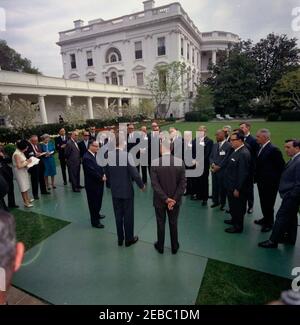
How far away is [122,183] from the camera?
142 inches

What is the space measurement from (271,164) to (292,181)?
83 centimetres

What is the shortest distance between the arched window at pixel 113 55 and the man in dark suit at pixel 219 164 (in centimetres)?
4020

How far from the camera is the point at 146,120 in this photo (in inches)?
1217

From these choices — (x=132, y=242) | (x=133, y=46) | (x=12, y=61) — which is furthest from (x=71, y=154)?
(x=12, y=61)

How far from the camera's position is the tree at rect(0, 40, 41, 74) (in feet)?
117

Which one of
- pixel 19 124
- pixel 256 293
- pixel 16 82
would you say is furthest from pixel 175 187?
pixel 16 82

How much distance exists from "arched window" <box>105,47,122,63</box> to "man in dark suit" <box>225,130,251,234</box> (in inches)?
1625

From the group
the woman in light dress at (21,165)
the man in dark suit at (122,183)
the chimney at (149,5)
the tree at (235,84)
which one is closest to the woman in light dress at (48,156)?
the woman in light dress at (21,165)

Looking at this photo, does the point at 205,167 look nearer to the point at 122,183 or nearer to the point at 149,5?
the point at 122,183

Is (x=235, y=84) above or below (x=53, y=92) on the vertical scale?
above

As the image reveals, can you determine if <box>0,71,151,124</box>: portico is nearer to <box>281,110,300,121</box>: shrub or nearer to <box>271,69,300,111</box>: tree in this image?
<box>271,69,300,111</box>: tree

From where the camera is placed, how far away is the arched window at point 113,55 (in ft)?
130

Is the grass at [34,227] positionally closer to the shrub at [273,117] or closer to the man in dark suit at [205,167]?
the man in dark suit at [205,167]
